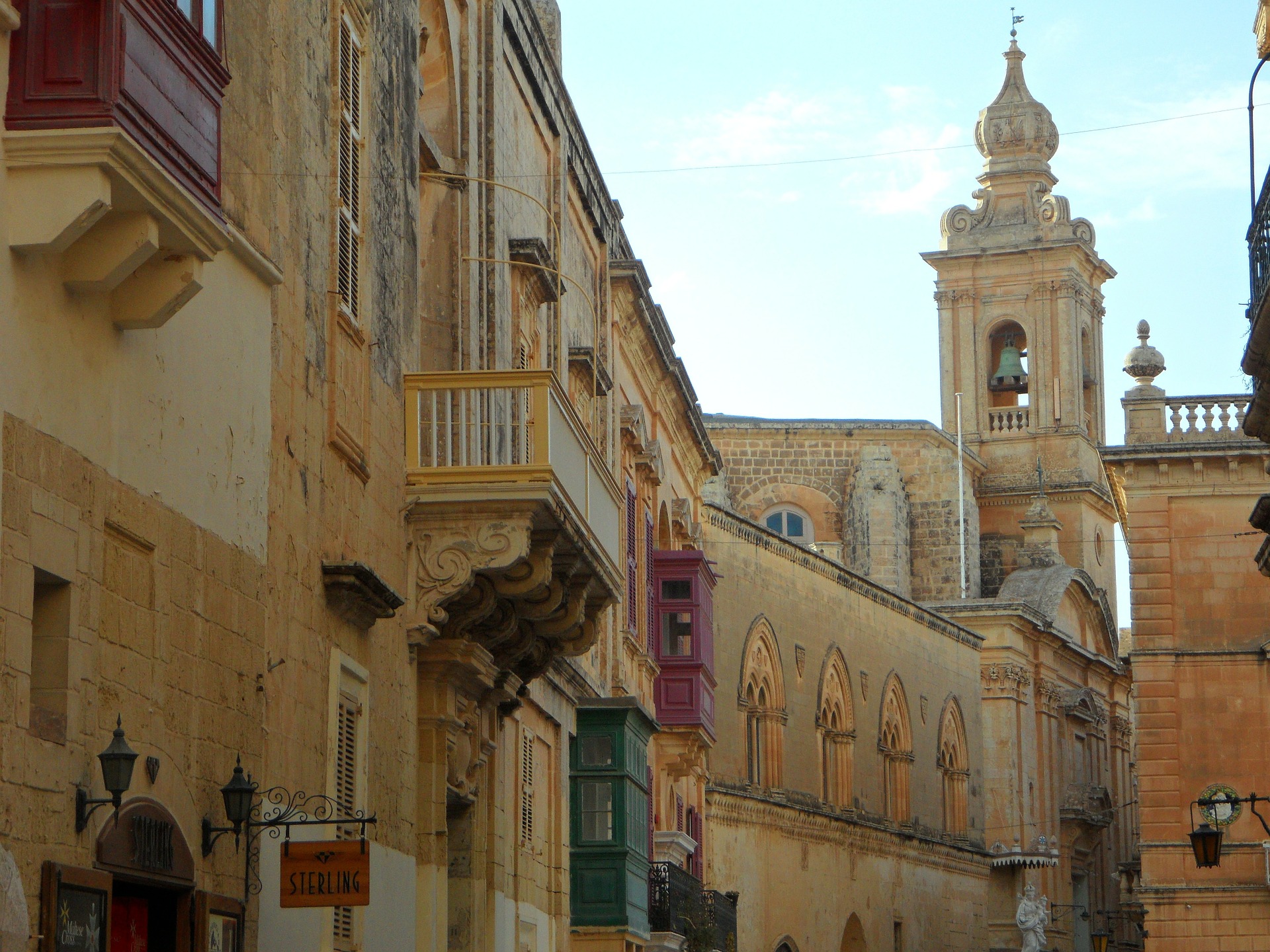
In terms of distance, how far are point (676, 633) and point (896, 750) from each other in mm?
17197

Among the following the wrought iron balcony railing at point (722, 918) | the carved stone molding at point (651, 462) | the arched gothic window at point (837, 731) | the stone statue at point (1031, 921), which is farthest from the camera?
the stone statue at point (1031, 921)

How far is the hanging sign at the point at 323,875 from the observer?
386 inches

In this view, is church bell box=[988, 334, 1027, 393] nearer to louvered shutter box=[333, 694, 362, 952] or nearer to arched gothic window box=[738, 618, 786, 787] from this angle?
arched gothic window box=[738, 618, 786, 787]

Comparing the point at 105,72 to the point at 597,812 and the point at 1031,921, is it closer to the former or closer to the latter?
the point at 597,812

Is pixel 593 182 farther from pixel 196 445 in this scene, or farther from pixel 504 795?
pixel 196 445

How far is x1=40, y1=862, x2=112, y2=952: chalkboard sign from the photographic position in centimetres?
759

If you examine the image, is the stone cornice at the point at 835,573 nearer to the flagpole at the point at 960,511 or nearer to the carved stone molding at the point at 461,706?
the flagpole at the point at 960,511

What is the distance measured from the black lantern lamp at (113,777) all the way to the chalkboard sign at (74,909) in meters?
0.20

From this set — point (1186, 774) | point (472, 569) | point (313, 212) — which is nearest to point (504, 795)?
point (472, 569)

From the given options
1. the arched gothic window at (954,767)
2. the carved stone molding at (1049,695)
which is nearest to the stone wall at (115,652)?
the arched gothic window at (954,767)

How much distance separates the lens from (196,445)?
943cm

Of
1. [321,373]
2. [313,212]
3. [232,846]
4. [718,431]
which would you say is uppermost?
[718,431]

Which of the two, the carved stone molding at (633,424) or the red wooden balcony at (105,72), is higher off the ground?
the carved stone molding at (633,424)

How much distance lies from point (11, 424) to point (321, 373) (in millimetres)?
3936
